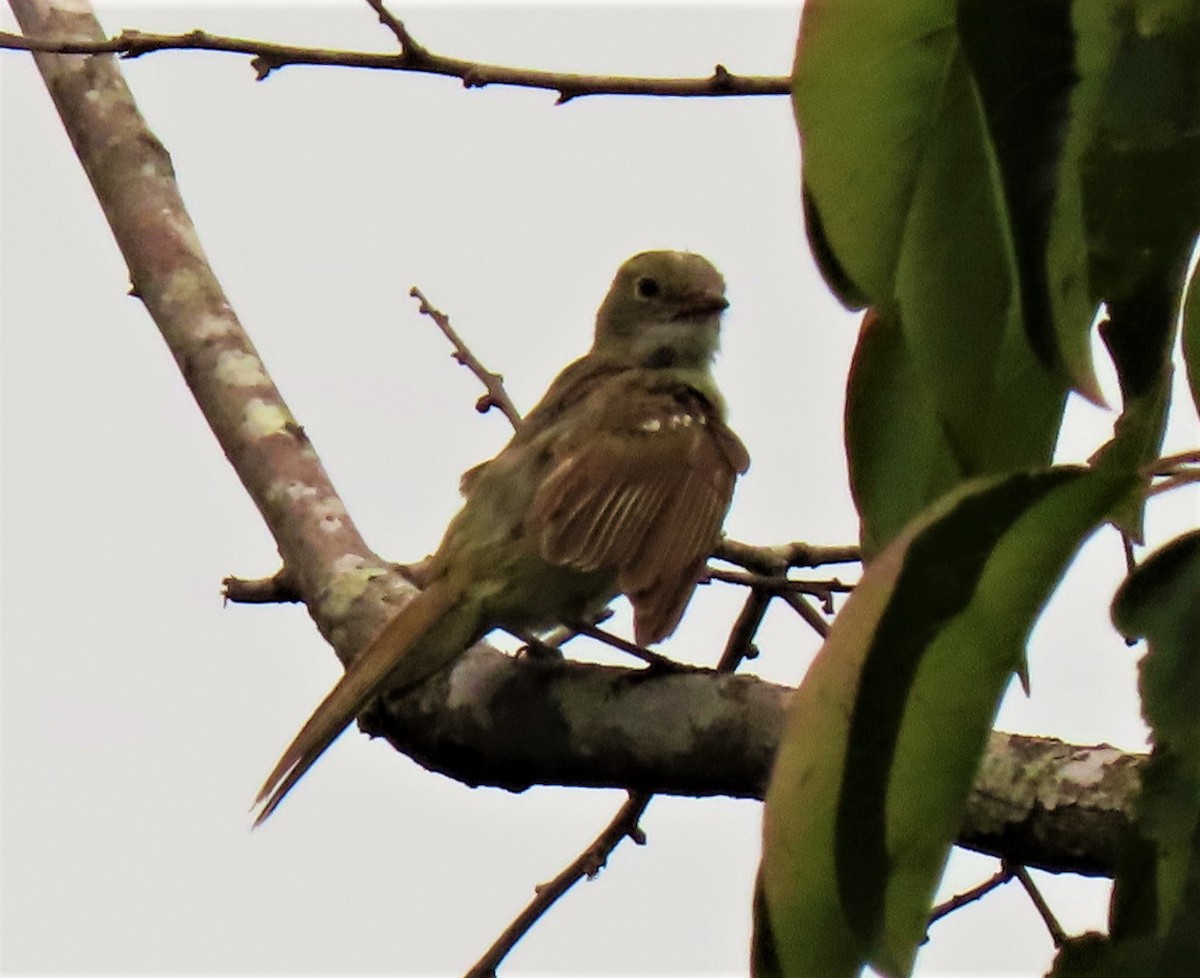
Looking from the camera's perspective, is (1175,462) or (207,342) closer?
(1175,462)

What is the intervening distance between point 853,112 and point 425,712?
221 cm

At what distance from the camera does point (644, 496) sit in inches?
199

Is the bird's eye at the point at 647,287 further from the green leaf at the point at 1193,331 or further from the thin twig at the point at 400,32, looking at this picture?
the green leaf at the point at 1193,331

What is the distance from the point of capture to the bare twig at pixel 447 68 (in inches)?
131

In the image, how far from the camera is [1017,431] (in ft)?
7.57

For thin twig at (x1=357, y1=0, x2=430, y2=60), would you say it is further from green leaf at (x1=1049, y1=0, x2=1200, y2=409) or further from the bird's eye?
the bird's eye

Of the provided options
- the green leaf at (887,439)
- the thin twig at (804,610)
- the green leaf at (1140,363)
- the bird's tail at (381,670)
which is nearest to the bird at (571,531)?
the bird's tail at (381,670)

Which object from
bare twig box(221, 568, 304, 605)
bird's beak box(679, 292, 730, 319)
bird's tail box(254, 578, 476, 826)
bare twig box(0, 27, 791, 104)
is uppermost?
bird's beak box(679, 292, 730, 319)

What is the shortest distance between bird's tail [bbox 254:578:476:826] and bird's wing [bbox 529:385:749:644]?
44 centimetres

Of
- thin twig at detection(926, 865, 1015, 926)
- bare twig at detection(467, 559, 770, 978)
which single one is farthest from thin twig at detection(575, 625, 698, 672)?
thin twig at detection(926, 865, 1015, 926)

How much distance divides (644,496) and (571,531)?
24 centimetres

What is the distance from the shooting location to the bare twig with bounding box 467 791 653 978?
4184mm

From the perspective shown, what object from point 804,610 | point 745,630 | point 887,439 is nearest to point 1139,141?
point 887,439

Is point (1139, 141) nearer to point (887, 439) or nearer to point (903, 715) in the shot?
point (903, 715)
